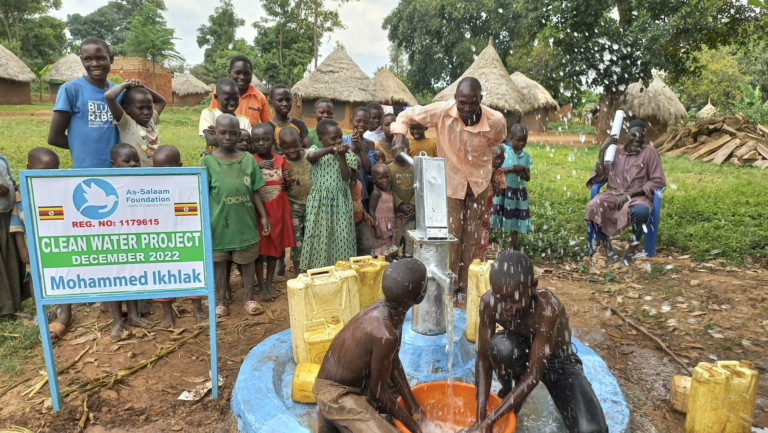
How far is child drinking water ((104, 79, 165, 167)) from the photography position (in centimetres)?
342

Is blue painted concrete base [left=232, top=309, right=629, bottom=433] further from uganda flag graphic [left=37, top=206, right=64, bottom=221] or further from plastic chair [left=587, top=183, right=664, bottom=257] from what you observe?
plastic chair [left=587, top=183, right=664, bottom=257]

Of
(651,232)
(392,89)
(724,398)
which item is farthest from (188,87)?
(724,398)

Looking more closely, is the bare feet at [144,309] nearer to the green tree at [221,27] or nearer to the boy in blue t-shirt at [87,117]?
the boy in blue t-shirt at [87,117]

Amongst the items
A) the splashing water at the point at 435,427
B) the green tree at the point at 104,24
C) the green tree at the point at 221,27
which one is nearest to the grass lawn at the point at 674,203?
the splashing water at the point at 435,427

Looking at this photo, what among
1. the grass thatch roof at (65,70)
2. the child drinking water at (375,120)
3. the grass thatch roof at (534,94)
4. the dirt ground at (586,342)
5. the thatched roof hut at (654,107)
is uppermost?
the grass thatch roof at (65,70)

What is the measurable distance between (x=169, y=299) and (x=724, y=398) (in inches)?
132

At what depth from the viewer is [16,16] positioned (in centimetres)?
2612

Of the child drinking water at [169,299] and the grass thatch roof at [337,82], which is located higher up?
the grass thatch roof at [337,82]

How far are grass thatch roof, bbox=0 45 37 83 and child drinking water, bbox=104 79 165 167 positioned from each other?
833 inches

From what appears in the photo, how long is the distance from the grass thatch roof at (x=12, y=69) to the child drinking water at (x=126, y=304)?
21.5 m

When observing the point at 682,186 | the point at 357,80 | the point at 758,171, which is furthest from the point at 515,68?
the point at 682,186

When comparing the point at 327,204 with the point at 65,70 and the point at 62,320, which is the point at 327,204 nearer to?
the point at 62,320

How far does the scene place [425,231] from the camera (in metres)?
2.49

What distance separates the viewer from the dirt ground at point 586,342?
2.54 m
